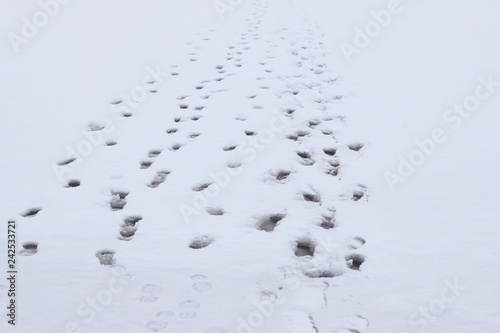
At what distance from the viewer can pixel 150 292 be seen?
6.34 feet

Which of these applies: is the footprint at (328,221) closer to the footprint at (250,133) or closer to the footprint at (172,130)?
the footprint at (250,133)

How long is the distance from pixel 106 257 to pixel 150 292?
0.38 m

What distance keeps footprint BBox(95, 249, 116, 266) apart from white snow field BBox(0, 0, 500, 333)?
2cm

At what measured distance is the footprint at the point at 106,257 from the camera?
82.9 inches

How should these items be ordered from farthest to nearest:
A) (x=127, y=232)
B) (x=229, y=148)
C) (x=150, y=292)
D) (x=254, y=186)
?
(x=229, y=148)
(x=254, y=186)
(x=127, y=232)
(x=150, y=292)

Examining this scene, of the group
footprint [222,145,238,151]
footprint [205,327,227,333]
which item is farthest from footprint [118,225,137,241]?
footprint [222,145,238,151]

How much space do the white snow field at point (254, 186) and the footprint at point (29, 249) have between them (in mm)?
13

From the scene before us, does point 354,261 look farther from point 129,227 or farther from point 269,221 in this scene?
point 129,227

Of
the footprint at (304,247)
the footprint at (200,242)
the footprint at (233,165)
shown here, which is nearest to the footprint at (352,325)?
the footprint at (304,247)

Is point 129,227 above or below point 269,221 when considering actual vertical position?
below

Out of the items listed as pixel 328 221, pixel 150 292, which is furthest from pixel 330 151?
pixel 150 292

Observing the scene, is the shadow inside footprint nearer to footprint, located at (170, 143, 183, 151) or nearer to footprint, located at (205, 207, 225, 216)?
footprint, located at (205, 207, 225, 216)

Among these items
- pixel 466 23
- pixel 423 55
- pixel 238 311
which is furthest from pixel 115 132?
pixel 466 23

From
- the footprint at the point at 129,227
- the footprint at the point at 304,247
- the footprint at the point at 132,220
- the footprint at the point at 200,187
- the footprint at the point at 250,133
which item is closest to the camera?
the footprint at the point at 304,247
